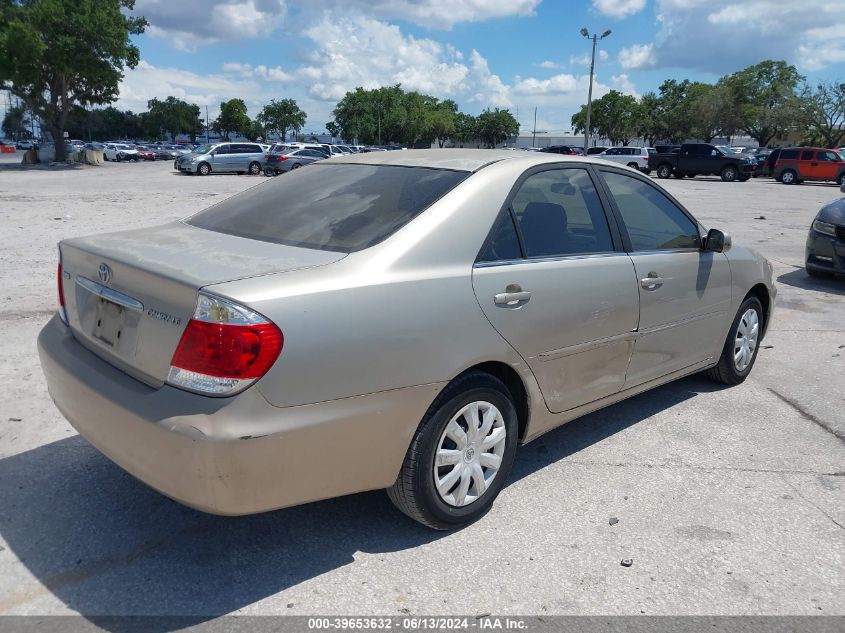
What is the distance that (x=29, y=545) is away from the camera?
2.90 meters

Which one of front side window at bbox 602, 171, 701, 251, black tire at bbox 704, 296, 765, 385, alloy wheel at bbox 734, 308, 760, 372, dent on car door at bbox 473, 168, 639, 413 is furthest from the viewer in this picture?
alloy wheel at bbox 734, 308, 760, 372

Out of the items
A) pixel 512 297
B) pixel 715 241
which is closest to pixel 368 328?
pixel 512 297

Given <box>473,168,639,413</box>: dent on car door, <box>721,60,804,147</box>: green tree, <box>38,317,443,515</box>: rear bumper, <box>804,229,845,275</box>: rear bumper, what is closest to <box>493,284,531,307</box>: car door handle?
<box>473,168,639,413</box>: dent on car door

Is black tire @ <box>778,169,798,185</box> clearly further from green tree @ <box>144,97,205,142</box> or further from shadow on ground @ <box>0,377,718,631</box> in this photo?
green tree @ <box>144,97,205,142</box>

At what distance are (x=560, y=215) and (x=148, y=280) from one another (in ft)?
6.73

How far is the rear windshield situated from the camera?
9.82 ft

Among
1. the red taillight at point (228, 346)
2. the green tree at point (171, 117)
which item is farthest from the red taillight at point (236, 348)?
the green tree at point (171, 117)

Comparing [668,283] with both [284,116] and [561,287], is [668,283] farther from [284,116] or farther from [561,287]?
[284,116]

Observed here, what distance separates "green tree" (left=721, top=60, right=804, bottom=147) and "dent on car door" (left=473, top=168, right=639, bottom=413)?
7127 centimetres

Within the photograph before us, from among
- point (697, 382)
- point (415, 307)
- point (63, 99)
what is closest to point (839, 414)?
point (697, 382)

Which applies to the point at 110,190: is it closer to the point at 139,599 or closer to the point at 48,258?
the point at 48,258

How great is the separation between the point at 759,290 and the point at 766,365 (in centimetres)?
88

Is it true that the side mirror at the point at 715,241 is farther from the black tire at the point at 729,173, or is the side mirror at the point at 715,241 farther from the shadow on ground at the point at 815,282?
the black tire at the point at 729,173

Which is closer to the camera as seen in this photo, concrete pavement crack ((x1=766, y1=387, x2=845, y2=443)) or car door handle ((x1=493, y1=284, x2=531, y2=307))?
car door handle ((x1=493, y1=284, x2=531, y2=307))
